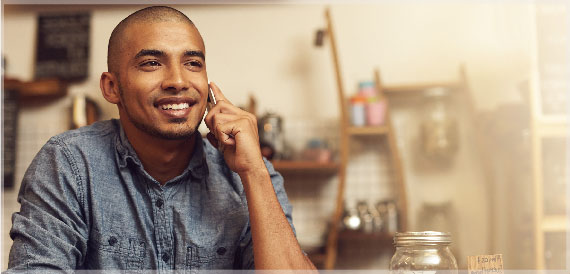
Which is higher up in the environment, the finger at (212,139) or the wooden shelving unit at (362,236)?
the finger at (212,139)

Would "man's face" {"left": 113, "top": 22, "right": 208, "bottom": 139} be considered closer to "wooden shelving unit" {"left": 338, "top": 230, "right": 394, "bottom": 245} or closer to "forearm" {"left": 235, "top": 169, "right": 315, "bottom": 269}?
"forearm" {"left": 235, "top": 169, "right": 315, "bottom": 269}

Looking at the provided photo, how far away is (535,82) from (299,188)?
4.11 ft

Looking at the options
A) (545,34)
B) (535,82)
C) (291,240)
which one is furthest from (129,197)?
(545,34)

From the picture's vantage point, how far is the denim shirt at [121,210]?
1.04 metres

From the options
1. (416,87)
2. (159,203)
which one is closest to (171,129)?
(159,203)

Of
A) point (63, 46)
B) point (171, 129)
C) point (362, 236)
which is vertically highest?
point (63, 46)

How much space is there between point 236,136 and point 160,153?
19cm

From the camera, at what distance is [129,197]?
1.15m

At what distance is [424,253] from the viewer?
87 centimetres

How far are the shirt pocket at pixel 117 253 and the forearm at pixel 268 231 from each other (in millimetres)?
230

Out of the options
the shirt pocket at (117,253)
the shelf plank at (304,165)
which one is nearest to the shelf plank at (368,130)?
the shelf plank at (304,165)

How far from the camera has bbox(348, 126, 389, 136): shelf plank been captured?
2.73 metres

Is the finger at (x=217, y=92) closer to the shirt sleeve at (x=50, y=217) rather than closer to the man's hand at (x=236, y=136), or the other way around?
the man's hand at (x=236, y=136)

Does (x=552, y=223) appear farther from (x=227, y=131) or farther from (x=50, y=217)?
(x=50, y=217)
